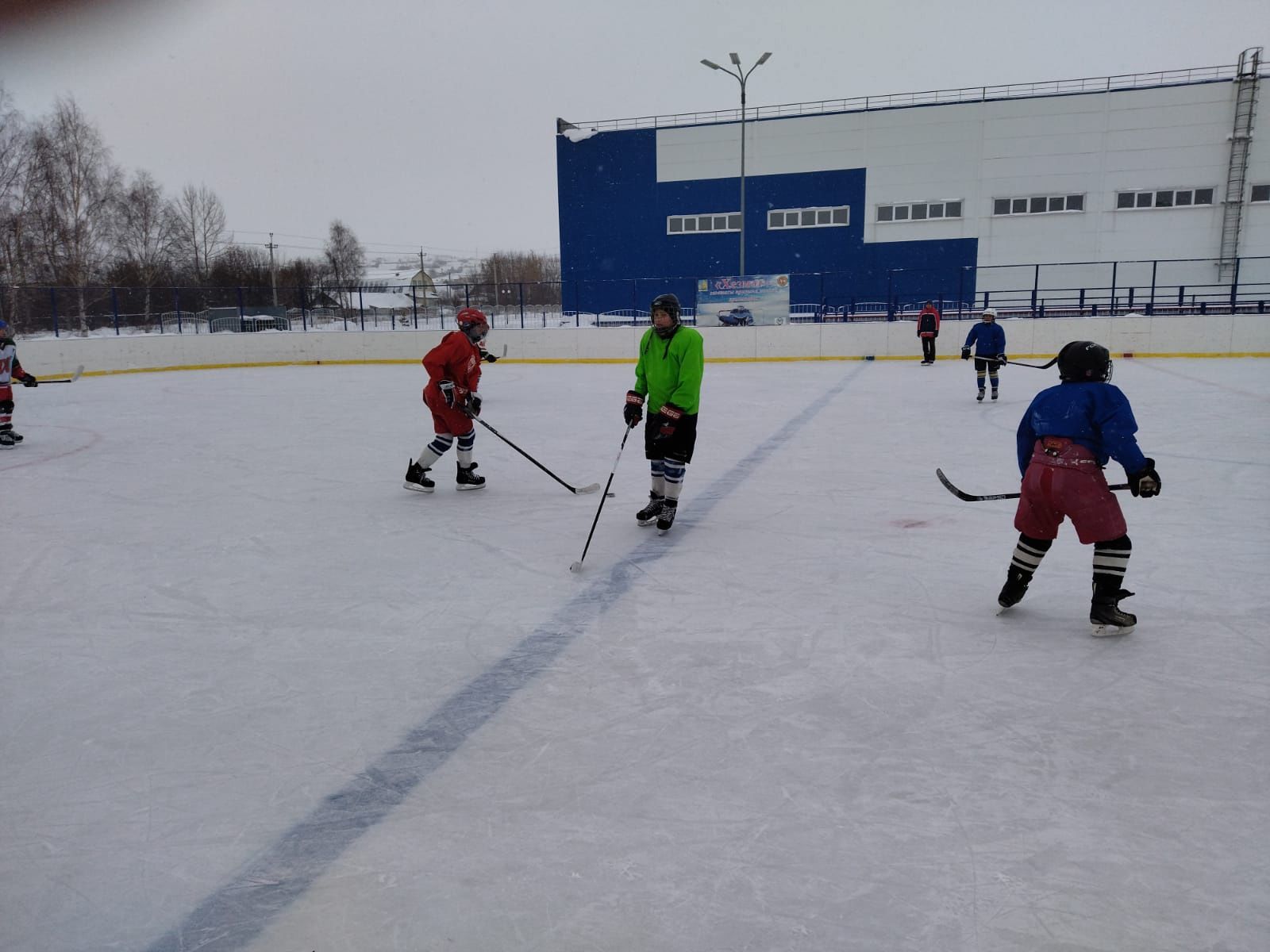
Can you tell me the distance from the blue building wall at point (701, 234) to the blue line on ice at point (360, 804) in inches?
911

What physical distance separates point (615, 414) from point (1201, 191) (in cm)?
2297

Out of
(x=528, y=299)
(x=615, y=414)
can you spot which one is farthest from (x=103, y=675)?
(x=528, y=299)

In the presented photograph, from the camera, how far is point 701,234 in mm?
28719

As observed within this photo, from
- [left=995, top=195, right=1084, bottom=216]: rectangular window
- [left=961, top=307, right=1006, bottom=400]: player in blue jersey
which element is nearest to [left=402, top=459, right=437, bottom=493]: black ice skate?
[left=961, top=307, right=1006, bottom=400]: player in blue jersey

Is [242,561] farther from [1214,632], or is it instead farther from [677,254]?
[677,254]

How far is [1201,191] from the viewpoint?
976 inches

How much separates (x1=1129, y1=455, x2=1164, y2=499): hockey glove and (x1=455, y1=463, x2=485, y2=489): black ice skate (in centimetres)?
401

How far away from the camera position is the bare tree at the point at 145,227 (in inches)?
1363

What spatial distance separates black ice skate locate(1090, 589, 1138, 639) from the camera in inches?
126

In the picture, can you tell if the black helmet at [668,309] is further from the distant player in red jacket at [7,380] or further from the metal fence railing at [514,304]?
the metal fence railing at [514,304]

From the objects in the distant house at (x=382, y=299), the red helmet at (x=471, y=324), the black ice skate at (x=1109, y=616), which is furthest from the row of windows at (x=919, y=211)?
the black ice skate at (x=1109, y=616)

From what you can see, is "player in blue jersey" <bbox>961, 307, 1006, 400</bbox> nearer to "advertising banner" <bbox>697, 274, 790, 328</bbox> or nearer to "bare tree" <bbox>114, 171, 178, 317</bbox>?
"advertising banner" <bbox>697, 274, 790, 328</bbox>

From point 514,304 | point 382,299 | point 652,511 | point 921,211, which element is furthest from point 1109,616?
point 921,211

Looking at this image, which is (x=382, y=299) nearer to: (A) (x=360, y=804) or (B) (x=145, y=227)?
(A) (x=360, y=804)
